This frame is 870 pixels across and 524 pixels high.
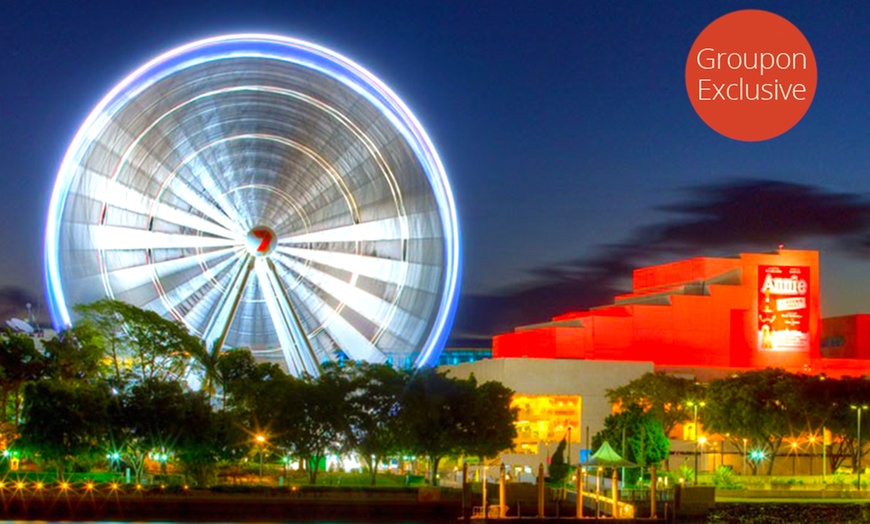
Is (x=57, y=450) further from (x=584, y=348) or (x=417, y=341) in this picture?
(x=584, y=348)

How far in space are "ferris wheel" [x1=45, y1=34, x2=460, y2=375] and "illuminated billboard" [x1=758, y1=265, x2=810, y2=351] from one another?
1898 inches

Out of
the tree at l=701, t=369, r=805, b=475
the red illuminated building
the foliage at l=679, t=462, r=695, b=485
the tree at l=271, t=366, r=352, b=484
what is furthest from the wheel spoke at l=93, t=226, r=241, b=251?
the red illuminated building

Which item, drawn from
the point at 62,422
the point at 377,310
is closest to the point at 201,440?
the point at 62,422

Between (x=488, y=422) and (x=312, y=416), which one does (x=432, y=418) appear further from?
(x=312, y=416)

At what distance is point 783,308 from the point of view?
296ft

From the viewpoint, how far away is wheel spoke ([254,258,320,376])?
4509 cm

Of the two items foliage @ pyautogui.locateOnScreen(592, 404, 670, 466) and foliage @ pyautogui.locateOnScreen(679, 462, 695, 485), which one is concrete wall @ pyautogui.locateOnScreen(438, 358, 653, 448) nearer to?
foliage @ pyautogui.locateOnScreen(592, 404, 670, 466)

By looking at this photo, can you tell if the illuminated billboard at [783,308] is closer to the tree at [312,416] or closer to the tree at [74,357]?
the tree at [312,416]

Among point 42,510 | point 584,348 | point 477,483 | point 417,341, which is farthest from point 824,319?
point 42,510

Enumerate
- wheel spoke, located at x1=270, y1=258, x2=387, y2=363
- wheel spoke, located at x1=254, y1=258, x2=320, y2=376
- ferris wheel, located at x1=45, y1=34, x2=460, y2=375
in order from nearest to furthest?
ferris wheel, located at x1=45, y1=34, x2=460, y2=375, wheel spoke, located at x1=254, y1=258, x2=320, y2=376, wheel spoke, located at x1=270, y1=258, x2=387, y2=363

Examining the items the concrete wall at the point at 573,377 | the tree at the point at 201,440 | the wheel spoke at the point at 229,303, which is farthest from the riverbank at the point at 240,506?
the concrete wall at the point at 573,377

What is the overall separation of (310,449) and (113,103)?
2098 cm

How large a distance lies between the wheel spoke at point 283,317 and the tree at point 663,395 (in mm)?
35539

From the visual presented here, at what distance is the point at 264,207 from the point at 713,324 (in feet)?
163
